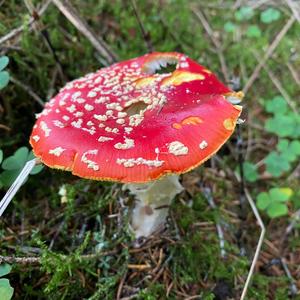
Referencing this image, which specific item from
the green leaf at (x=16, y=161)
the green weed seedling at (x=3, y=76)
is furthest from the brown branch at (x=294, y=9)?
the green leaf at (x=16, y=161)

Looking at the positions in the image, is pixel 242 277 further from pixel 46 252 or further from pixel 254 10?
pixel 254 10

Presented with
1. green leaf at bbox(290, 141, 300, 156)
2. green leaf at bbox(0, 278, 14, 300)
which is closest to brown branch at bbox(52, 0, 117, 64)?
green leaf at bbox(290, 141, 300, 156)

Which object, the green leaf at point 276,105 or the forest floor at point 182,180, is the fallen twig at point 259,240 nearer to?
the forest floor at point 182,180

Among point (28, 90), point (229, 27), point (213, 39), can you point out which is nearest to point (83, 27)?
point (28, 90)

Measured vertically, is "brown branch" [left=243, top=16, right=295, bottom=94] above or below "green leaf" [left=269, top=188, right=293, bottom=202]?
above

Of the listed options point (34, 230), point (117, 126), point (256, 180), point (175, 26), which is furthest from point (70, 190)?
point (175, 26)

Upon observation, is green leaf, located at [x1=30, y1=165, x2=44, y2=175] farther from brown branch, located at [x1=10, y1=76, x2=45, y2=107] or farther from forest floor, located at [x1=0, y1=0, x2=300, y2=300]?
brown branch, located at [x1=10, y1=76, x2=45, y2=107]
